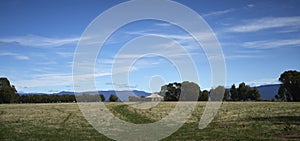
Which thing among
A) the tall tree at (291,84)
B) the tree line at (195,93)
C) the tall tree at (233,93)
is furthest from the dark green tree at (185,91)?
the tall tree at (291,84)

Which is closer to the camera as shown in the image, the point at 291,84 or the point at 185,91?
the point at 291,84

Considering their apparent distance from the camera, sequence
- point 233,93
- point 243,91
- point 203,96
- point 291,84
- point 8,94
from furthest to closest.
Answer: point 233,93 < point 243,91 < point 203,96 < point 291,84 < point 8,94

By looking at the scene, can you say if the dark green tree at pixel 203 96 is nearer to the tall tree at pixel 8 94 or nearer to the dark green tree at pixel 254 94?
the dark green tree at pixel 254 94

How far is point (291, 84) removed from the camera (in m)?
141

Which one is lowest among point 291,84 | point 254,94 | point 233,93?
point 254,94

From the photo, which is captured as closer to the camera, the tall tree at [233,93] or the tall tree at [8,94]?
the tall tree at [8,94]

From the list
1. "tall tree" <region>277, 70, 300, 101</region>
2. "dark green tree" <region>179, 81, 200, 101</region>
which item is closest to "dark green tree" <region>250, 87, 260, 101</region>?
"tall tree" <region>277, 70, 300, 101</region>

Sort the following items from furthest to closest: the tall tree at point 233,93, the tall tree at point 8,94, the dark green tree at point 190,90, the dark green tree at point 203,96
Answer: the tall tree at point 233,93
the dark green tree at point 203,96
the dark green tree at point 190,90
the tall tree at point 8,94

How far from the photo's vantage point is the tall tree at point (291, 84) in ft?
451

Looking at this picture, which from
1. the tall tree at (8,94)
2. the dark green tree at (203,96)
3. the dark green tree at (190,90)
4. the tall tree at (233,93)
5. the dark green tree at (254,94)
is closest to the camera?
the tall tree at (8,94)

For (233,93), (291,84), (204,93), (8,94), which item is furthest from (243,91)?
(8,94)

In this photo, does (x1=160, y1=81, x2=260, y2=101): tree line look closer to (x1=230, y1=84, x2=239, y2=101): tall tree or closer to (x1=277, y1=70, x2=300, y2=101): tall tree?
(x1=230, y1=84, x2=239, y2=101): tall tree

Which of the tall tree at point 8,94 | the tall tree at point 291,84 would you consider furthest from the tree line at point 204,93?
the tall tree at point 8,94

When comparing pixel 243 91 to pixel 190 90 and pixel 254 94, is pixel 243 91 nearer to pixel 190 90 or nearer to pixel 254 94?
pixel 254 94
